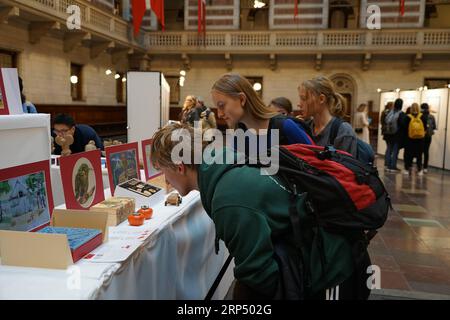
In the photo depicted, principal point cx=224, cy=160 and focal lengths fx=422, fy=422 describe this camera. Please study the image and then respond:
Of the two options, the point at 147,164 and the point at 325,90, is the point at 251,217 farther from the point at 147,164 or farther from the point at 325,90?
the point at 147,164

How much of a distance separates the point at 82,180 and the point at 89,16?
42.0 feet

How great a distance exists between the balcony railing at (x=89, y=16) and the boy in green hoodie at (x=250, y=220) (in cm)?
1040

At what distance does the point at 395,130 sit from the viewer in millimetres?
9406

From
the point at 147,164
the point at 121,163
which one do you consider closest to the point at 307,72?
the point at 147,164

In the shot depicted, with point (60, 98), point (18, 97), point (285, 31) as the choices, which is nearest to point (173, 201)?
point (18, 97)

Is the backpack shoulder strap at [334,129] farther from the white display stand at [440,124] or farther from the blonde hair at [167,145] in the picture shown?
the white display stand at [440,124]

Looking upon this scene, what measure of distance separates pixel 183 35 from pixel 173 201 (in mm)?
16602

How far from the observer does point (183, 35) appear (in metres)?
18.0

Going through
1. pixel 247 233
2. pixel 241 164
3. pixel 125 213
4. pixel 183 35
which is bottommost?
pixel 125 213

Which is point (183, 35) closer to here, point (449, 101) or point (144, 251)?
point (449, 101)

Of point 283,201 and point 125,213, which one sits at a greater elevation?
point 283,201

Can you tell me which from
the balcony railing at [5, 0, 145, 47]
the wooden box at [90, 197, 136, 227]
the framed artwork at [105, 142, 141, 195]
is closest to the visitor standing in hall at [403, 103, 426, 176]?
the framed artwork at [105, 142, 141, 195]

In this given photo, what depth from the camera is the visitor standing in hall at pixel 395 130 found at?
935 cm

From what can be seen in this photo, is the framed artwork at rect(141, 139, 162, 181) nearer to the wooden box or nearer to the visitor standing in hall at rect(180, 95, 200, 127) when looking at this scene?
the wooden box
